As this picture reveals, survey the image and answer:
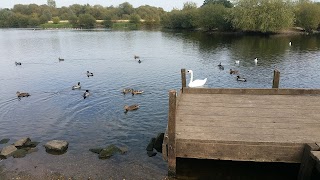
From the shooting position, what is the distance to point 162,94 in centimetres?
2206

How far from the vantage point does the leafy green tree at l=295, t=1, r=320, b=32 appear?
71.6 metres

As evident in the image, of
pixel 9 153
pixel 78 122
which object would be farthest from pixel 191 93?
pixel 9 153

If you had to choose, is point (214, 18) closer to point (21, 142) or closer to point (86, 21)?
point (86, 21)

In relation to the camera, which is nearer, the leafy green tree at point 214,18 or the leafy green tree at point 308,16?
the leafy green tree at point 308,16

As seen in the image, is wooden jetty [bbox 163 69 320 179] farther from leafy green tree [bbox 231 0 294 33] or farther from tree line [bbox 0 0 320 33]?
tree line [bbox 0 0 320 33]

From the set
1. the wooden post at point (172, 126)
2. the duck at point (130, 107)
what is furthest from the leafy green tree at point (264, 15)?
the wooden post at point (172, 126)

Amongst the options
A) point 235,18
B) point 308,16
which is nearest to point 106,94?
point 235,18

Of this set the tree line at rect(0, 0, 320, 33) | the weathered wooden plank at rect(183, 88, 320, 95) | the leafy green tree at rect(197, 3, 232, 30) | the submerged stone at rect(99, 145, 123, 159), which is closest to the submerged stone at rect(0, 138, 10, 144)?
the submerged stone at rect(99, 145, 123, 159)

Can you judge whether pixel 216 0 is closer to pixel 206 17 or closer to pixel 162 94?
pixel 206 17

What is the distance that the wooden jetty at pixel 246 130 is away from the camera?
8.71 m

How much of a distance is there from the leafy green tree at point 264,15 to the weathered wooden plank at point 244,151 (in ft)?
211

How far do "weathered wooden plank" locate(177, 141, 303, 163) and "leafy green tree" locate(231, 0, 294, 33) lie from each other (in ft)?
211

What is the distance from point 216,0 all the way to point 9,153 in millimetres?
117134

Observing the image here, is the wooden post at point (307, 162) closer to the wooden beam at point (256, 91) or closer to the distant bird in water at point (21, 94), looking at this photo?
the wooden beam at point (256, 91)
